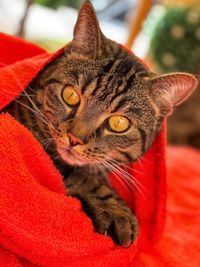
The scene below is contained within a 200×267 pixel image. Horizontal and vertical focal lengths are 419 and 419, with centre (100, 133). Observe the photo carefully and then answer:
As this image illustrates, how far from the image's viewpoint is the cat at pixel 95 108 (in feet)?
3.53

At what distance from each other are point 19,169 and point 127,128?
357mm

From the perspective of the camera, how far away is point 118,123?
110cm

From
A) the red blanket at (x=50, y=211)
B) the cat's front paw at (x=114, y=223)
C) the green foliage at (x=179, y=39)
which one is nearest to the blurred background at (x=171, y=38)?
the green foliage at (x=179, y=39)

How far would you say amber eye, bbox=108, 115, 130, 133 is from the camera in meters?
1.10

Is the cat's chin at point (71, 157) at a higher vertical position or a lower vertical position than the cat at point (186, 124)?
higher

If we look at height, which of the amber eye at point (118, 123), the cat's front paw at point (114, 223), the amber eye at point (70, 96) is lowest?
the cat's front paw at point (114, 223)

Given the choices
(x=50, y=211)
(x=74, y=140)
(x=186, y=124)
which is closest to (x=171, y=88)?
(x=74, y=140)

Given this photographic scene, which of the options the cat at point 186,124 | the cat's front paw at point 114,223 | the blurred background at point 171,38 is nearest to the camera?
the cat's front paw at point 114,223

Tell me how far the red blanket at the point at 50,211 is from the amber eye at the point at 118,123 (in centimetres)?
13

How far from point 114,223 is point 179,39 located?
154cm

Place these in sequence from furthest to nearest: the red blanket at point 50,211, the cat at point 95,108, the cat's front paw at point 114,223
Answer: the cat at point 95,108 < the cat's front paw at point 114,223 < the red blanket at point 50,211

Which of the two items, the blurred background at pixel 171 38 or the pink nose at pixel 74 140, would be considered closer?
the pink nose at pixel 74 140

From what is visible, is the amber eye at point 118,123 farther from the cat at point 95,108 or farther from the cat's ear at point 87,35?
the cat's ear at point 87,35

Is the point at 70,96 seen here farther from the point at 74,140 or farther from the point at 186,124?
the point at 186,124
